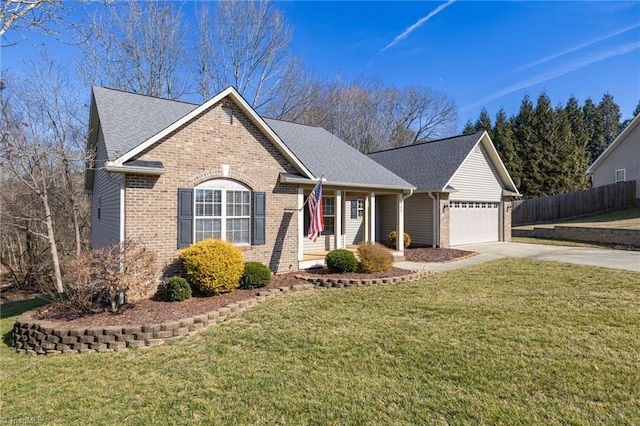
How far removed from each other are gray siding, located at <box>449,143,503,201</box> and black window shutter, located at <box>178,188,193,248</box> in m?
12.5

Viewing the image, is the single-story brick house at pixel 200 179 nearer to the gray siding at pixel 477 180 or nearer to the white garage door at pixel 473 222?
the gray siding at pixel 477 180

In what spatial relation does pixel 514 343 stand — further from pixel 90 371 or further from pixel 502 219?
pixel 502 219

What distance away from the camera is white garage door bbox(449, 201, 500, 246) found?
1777cm

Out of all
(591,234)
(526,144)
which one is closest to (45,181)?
(591,234)

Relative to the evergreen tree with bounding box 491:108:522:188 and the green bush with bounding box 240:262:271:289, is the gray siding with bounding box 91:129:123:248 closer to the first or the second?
the green bush with bounding box 240:262:271:289

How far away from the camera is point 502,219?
19.7 meters

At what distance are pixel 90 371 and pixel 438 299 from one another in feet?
22.3

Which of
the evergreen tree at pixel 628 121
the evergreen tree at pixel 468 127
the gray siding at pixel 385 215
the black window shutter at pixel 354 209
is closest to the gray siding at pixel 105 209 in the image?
the black window shutter at pixel 354 209

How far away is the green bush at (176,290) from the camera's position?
795cm

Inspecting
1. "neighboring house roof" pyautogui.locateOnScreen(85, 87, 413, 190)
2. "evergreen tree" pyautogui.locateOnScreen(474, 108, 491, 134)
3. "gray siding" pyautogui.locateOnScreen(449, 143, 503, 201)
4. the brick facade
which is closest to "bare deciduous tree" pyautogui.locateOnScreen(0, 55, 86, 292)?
"neighboring house roof" pyautogui.locateOnScreen(85, 87, 413, 190)

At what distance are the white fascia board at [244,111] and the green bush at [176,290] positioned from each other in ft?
9.70

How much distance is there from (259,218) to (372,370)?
632 cm

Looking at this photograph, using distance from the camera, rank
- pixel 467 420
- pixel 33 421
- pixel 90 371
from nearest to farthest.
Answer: pixel 467 420
pixel 33 421
pixel 90 371

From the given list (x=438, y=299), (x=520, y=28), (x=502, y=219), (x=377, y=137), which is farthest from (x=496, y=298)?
(x=377, y=137)
